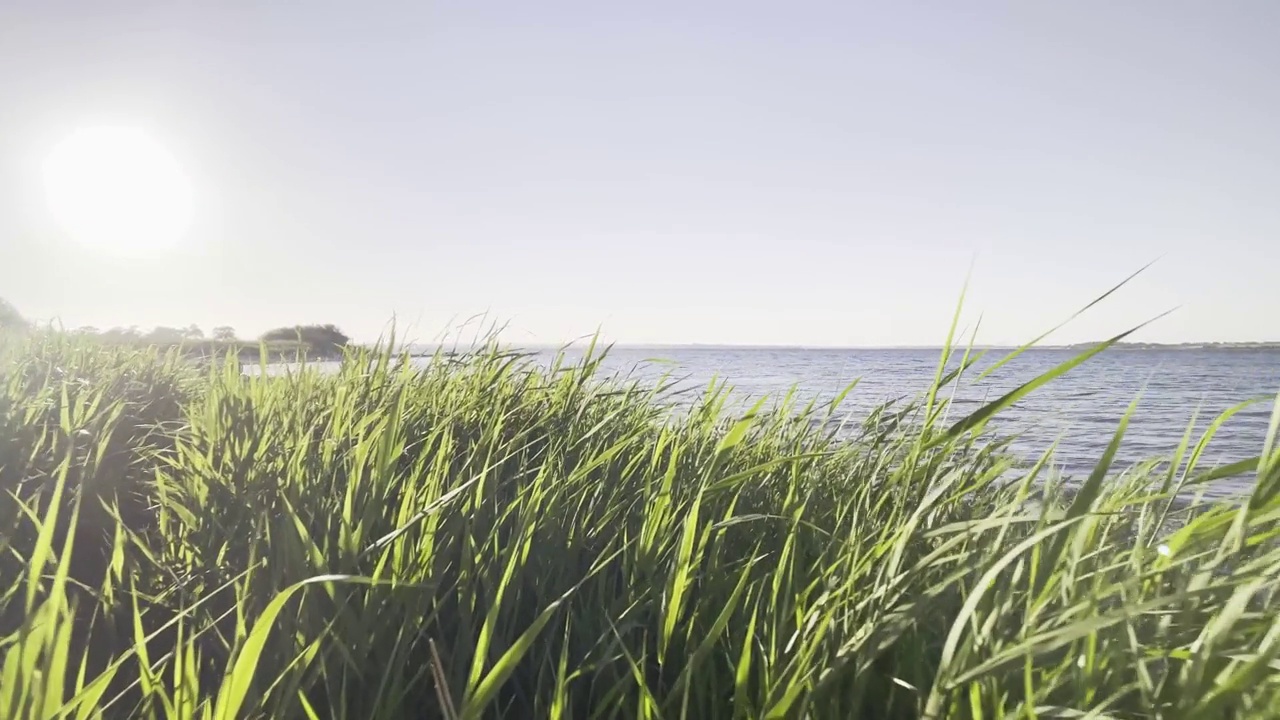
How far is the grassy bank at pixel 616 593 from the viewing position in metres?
0.88

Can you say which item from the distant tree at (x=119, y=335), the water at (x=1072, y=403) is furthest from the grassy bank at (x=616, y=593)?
the distant tree at (x=119, y=335)

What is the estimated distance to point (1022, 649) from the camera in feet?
2.52

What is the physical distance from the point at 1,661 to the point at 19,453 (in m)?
1.56

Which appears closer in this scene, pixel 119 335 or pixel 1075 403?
pixel 1075 403

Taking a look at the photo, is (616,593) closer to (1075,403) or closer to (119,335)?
(1075,403)

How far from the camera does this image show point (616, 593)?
5.61 ft

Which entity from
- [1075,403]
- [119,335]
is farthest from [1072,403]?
[119,335]

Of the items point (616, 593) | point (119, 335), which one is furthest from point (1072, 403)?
point (119, 335)

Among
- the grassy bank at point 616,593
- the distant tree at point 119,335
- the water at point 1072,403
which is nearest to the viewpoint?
the grassy bank at point 616,593

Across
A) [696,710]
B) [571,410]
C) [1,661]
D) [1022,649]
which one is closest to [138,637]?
[1,661]

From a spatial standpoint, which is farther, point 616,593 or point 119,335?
point 119,335

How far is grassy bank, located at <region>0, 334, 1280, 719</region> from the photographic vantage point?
88 centimetres

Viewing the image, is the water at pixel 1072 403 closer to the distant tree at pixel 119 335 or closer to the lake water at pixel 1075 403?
the lake water at pixel 1075 403

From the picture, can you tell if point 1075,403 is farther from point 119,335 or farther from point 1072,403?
point 119,335
